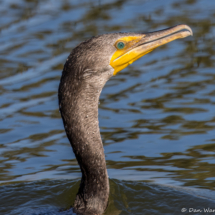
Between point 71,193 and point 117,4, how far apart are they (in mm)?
9073

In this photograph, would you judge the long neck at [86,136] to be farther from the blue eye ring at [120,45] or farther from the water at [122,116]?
the blue eye ring at [120,45]

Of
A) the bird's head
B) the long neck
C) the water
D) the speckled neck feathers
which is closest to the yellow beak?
the bird's head

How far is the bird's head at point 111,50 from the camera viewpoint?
584 centimetres

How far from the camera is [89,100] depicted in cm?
597

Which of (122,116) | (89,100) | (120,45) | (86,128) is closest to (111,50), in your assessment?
(120,45)

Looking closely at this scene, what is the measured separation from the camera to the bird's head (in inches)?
230

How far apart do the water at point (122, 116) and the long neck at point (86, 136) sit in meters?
0.24

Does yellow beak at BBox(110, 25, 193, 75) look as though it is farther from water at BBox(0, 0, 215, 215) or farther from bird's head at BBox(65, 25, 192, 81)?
water at BBox(0, 0, 215, 215)

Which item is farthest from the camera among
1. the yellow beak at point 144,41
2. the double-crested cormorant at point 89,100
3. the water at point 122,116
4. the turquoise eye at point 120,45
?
the water at point 122,116

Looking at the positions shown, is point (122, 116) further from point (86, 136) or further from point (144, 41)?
point (86, 136)

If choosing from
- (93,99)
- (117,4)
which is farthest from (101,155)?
(117,4)

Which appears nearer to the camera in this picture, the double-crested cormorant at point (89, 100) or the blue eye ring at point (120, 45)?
the double-crested cormorant at point (89, 100)

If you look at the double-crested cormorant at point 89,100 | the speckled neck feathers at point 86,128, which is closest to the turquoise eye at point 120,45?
the double-crested cormorant at point 89,100

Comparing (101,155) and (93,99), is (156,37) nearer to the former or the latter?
(93,99)
